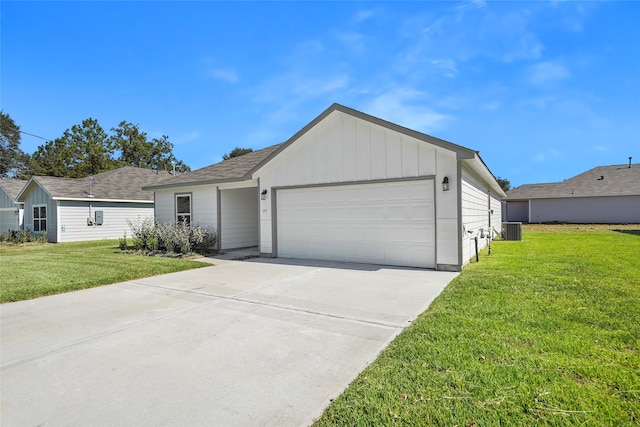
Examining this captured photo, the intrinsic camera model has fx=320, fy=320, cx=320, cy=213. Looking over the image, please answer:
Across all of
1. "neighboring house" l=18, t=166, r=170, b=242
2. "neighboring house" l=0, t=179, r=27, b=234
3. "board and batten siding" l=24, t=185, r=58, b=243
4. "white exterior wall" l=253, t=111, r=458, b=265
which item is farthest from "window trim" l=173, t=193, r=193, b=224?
"neighboring house" l=0, t=179, r=27, b=234

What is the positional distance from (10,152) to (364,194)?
48.6m

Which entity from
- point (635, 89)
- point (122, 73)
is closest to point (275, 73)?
point (122, 73)

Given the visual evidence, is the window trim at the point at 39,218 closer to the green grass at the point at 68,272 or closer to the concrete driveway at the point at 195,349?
the green grass at the point at 68,272

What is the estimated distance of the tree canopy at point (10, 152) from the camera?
123 feet

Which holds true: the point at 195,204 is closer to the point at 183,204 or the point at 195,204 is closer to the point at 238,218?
the point at 183,204

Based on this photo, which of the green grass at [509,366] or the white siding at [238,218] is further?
the white siding at [238,218]

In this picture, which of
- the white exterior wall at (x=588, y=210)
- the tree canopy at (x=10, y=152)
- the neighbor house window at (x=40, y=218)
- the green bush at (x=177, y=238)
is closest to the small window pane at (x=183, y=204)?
the green bush at (x=177, y=238)

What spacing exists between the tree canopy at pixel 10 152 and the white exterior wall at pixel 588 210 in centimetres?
5715

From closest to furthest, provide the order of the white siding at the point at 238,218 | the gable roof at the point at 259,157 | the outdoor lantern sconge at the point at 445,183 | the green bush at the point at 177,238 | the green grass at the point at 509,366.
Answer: the green grass at the point at 509,366
the gable roof at the point at 259,157
the outdoor lantern sconge at the point at 445,183
the green bush at the point at 177,238
the white siding at the point at 238,218

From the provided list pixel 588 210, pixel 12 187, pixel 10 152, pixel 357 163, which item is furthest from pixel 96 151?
pixel 588 210

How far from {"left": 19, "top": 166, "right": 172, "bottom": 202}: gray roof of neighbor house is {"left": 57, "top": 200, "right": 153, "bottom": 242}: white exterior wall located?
1.50 ft

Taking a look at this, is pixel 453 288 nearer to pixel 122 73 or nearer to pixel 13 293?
pixel 13 293

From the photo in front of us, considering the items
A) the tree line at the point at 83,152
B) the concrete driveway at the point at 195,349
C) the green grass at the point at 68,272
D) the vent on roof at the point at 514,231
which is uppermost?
the tree line at the point at 83,152

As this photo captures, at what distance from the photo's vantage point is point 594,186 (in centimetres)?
2811
